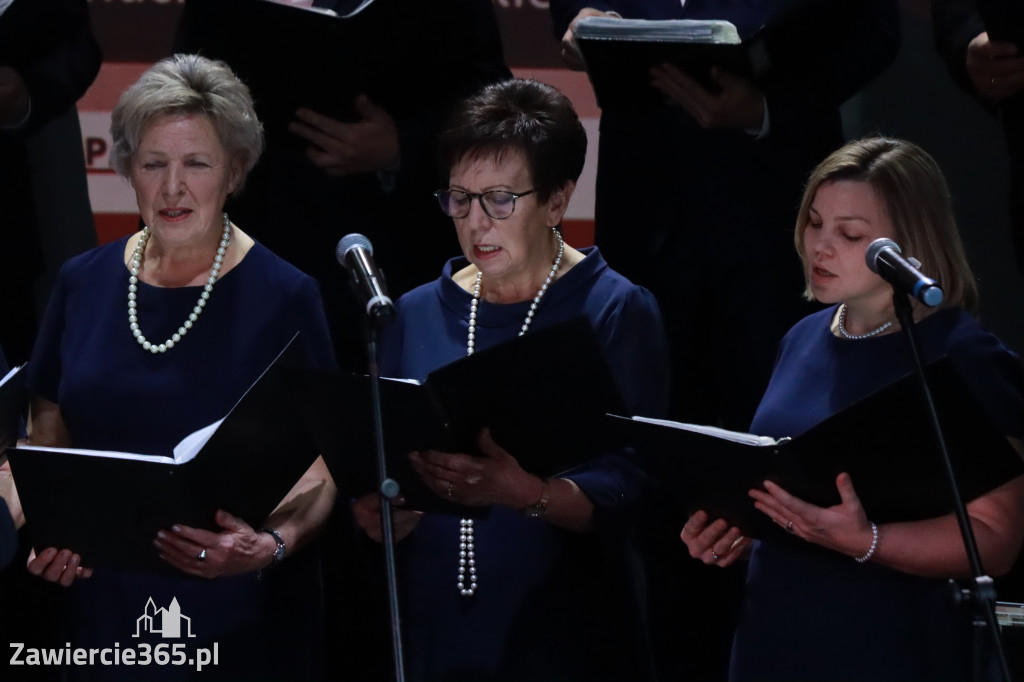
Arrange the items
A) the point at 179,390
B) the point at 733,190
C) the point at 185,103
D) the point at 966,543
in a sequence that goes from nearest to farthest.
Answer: the point at 966,543 < the point at 179,390 < the point at 185,103 < the point at 733,190

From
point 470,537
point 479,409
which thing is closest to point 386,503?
point 479,409

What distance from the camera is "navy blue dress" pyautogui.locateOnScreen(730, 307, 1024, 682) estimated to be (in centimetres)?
265

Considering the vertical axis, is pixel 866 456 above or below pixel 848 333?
below

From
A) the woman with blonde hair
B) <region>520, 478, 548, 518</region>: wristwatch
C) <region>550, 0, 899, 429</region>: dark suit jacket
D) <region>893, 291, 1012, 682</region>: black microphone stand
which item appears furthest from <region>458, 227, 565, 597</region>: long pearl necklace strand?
<region>893, 291, 1012, 682</region>: black microphone stand

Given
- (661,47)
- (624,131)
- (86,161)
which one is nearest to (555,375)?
(661,47)

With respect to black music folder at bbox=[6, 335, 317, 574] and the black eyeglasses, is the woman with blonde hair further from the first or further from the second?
black music folder at bbox=[6, 335, 317, 574]

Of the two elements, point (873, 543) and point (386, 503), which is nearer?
point (386, 503)

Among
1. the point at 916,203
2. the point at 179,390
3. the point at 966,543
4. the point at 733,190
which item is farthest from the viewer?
the point at 733,190

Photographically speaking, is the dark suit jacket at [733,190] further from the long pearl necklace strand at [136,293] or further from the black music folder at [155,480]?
the black music folder at [155,480]

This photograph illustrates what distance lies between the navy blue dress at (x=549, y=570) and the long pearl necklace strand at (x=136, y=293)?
448 millimetres

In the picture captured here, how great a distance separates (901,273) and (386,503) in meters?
0.88

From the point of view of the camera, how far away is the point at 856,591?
106 inches

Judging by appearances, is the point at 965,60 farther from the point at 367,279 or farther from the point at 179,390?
the point at 179,390

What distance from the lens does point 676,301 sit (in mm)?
3645
